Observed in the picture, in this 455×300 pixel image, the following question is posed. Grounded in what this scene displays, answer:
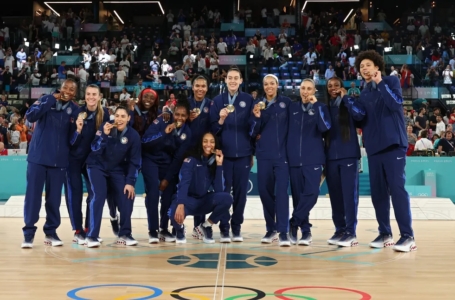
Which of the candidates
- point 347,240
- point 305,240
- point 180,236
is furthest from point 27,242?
point 347,240

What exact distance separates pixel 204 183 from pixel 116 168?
1024 mm

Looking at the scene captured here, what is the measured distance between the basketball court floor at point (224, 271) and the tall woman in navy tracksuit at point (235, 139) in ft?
2.02

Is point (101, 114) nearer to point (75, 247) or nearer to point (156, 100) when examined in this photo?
point (156, 100)

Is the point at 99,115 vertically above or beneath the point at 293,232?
above

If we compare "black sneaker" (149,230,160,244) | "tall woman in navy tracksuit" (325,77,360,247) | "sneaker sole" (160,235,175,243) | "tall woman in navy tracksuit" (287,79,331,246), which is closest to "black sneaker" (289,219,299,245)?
"tall woman in navy tracksuit" (287,79,331,246)

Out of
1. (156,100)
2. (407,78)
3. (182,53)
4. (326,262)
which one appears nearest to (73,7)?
(182,53)

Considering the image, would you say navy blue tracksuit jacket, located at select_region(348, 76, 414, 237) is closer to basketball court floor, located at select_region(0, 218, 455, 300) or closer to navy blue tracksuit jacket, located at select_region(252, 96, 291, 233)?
basketball court floor, located at select_region(0, 218, 455, 300)

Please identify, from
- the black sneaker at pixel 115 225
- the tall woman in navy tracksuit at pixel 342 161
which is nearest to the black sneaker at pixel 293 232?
the tall woman in navy tracksuit at pixel 342 161

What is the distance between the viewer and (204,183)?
7.34 m

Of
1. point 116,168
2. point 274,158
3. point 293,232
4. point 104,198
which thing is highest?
point 274,158

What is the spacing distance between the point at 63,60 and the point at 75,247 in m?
16.2

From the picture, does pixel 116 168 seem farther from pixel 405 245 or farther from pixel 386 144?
pixel 405 245

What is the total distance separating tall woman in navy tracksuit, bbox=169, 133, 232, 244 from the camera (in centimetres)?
722

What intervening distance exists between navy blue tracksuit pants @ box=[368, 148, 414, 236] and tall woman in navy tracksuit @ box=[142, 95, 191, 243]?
7.19 feet
